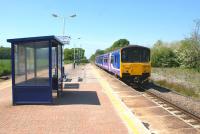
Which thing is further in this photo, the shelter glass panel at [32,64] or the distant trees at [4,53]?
the distant trees at [4,53]

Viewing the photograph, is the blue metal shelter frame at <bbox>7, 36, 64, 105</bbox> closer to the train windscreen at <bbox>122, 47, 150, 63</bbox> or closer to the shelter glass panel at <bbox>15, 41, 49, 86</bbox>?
the shelter glass panel at <bbox>15, 41, 49, 86</bbox>

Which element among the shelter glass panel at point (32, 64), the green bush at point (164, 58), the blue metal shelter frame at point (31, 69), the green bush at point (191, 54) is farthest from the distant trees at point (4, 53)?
the blue metal shelter frame at point (31, 69)

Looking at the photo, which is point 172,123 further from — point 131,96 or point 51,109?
point 131,96

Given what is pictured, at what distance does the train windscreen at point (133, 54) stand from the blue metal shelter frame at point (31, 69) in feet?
37.9

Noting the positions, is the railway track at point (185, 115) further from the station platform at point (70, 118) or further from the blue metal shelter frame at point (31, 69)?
the blue metal shelter frame at point (31, 69)

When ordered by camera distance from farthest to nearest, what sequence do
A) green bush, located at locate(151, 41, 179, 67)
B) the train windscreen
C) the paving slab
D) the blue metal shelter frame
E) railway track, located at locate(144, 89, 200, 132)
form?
1. green bush, located at locate(151, 41, 179, 67)
2. the train windscreen
3. the blue metal shelter frame
4. railway track, located at locate(144, 89, 200, 132)
5. the paving slab

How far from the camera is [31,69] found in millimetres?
15445

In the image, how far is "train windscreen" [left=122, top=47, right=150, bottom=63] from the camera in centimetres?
2614

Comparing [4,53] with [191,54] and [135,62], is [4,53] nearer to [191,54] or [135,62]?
[191,54]

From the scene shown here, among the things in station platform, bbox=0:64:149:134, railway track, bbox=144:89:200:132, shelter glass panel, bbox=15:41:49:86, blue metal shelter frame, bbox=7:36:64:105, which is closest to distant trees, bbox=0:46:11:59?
shelter glass panel, bbox=15:41:49:86

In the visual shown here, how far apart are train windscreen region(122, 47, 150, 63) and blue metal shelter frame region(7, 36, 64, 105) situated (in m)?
11.5

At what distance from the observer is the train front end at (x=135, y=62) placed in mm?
25891

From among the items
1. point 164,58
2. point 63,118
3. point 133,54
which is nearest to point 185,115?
point 63,118

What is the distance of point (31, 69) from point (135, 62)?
38.6 feet
